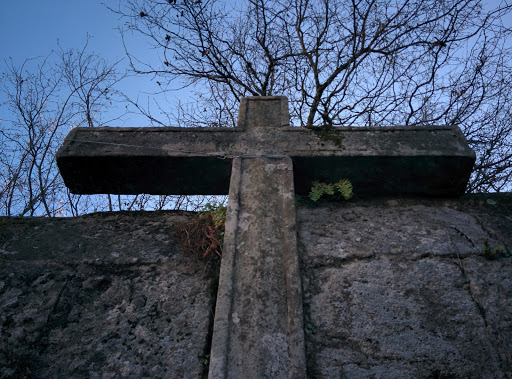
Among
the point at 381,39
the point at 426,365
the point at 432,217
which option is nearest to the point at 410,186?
the point at 432,217

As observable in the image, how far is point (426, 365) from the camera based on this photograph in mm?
1847

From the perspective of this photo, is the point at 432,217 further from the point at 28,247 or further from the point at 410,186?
the point at 28,247

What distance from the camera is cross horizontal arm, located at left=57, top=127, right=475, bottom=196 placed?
9.19 feet

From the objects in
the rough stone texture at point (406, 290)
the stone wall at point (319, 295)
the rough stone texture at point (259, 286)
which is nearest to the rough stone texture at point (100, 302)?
the stone wall at point (319, 295)

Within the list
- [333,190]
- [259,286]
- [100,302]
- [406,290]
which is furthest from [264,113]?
[100,302]

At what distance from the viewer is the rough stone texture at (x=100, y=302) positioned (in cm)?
199

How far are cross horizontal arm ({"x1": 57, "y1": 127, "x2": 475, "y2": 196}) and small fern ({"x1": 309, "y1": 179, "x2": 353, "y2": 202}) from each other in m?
0.08

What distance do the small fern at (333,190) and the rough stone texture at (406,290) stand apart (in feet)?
0.33

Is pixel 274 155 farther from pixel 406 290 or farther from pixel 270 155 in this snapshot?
pixel 406 290

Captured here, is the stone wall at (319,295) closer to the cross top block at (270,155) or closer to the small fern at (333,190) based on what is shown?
the small fern at (333,190)

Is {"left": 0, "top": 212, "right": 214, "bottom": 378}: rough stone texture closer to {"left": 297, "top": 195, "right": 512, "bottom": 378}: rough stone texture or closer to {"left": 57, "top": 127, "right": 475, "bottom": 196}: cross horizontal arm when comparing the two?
{"left": 57, "top": 127, "right": 475, "bottom": 196}: cross horizontal arm

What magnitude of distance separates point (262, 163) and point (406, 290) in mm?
1439

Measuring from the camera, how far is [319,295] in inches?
84.5

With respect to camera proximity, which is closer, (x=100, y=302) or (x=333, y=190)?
(x=100, y=302)
